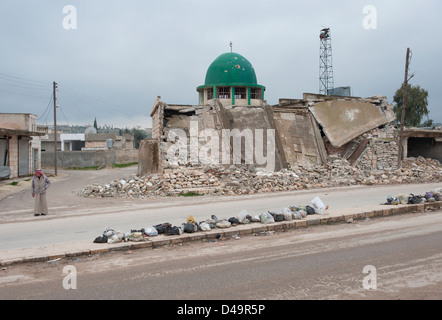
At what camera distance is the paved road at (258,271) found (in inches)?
184

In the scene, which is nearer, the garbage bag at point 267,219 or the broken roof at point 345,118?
the garbage bag at point 267,219

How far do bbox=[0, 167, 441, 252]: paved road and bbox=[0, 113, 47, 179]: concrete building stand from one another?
11.1m

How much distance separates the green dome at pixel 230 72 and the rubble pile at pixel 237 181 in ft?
27.4

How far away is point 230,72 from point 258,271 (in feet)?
68.2

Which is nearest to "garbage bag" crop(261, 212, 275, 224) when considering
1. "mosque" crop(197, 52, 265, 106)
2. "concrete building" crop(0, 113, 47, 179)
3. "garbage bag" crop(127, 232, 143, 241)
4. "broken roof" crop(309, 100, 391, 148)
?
"garbage bag" crop(127, 232, 143, 241)

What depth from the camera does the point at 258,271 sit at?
5465 mm

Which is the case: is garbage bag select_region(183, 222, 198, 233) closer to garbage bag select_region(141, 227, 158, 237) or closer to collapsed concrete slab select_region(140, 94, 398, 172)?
garbage bag select_region(141, 227, 158, 237)

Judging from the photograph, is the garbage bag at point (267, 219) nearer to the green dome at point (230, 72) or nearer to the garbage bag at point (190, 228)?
the garbage bag at point (190, 228)

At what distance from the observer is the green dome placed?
80.8 ft

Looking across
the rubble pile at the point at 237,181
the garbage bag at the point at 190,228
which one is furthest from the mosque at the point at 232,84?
the garbage bag at the point at 190,228

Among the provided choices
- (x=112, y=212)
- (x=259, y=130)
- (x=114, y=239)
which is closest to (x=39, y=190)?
(x=112, y=212)

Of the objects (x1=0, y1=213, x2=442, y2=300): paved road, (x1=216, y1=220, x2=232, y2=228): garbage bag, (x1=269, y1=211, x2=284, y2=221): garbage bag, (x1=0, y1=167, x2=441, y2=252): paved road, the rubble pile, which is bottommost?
(x1=0, y1=213, x2=442, y2=300): paved road
